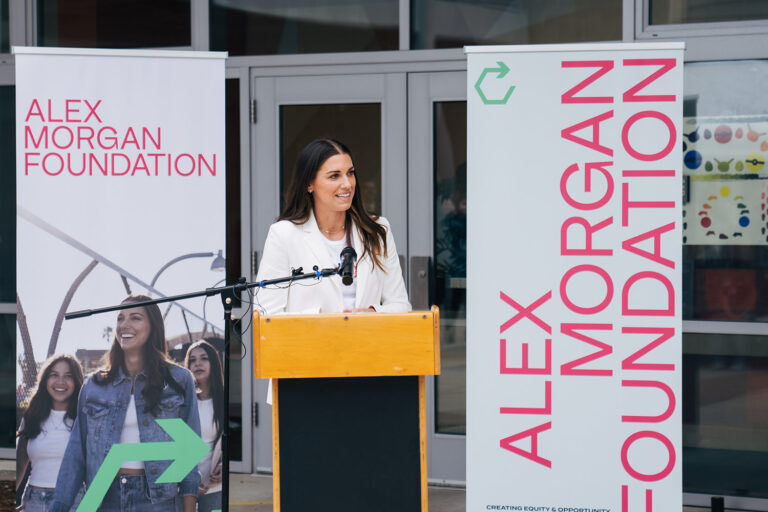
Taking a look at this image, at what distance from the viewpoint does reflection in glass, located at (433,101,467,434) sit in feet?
15.3

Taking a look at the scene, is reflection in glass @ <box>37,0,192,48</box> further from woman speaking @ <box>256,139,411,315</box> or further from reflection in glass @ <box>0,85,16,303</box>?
woman speaking @ <box>256,139,411,315</box>

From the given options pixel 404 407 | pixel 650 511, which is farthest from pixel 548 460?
pixel 404 407

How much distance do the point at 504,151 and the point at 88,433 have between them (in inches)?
75.5

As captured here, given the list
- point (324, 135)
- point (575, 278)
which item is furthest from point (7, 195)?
point (575, 278)

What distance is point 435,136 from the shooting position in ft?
15.4

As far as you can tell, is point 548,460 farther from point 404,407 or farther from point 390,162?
point 390,162

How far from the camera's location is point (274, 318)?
104 inches

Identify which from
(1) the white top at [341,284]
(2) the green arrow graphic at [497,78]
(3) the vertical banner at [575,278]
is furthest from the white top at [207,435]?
(2) the green arrow graphic at [497,78]

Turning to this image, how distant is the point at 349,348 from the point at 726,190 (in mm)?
2527

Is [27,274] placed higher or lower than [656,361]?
higher

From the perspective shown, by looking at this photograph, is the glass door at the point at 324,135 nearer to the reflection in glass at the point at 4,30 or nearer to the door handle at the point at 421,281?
the door handle at the point at 421,281

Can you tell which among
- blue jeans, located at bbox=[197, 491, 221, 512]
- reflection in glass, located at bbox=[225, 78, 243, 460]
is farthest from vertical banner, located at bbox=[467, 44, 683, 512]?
reflection in glass, located at bbox=[225, 78, 243, 460]

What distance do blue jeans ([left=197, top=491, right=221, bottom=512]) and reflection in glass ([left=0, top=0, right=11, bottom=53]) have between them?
3.04 metres

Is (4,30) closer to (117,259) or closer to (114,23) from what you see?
(114,23)
